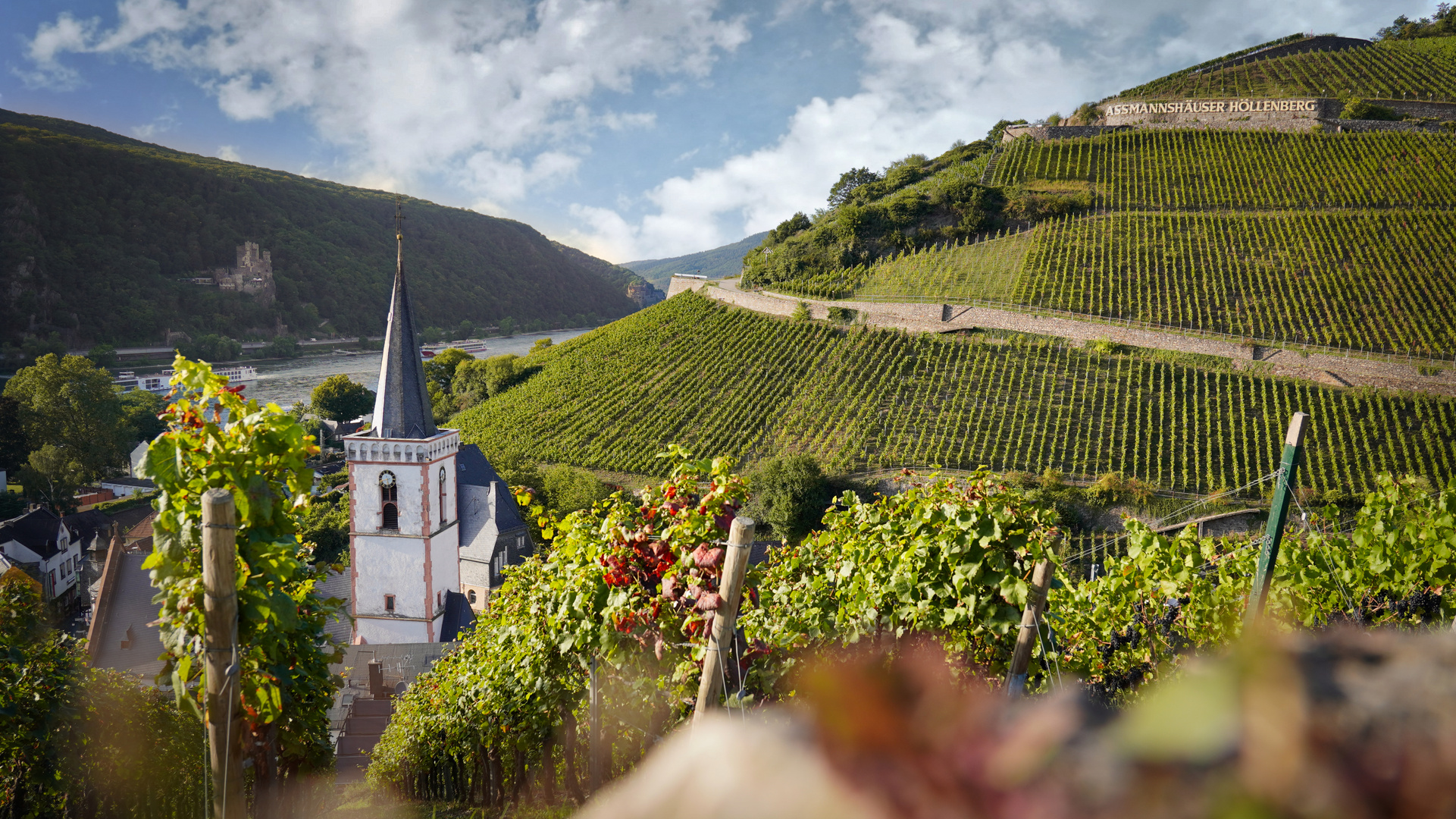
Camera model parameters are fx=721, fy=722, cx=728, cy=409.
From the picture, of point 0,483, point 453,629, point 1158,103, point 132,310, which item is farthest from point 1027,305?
point 132,310

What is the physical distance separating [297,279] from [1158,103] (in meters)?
77.9

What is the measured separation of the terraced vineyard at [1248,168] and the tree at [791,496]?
80.4 ft

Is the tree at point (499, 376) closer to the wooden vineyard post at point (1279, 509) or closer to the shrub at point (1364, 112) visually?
the wooden vineyard post at point (1279, 509)

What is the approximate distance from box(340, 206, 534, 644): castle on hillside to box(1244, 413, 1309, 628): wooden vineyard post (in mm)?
16886

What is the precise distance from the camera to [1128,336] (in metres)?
26.5

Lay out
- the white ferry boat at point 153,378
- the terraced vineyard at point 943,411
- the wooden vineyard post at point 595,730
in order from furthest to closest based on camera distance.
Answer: the white ferry boat at point 153,378 < the terraced vineyard at point 943,411 < the wooden vineyard post at point 595,730

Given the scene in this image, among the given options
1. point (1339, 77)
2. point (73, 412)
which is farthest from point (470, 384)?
point (1339, 77)

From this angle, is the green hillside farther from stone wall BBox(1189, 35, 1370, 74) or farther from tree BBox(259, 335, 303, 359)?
tree BBox(259, 335, 303, 359)

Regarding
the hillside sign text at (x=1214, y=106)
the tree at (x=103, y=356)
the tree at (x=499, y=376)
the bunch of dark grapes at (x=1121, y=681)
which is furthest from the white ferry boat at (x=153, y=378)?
the hillside sign text at (x=1214, y=106)

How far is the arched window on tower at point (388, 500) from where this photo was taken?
1759 centimetres

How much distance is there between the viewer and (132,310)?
63.1 metres

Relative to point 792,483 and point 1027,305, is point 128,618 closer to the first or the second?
point 792,483

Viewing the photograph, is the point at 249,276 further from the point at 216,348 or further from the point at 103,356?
the point at 103,356

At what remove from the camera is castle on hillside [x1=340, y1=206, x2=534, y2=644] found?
17.3 meters
